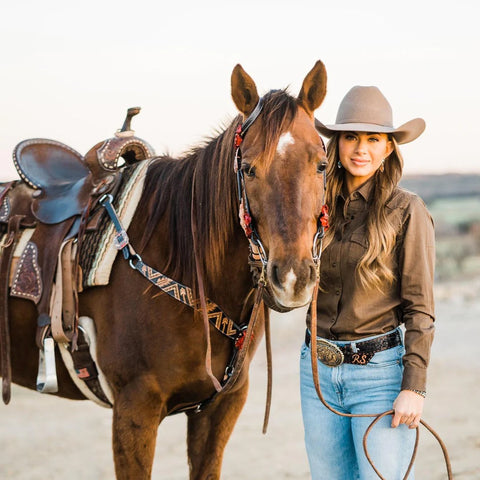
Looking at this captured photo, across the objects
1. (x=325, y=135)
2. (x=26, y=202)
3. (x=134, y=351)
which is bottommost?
(x=134, y=351)

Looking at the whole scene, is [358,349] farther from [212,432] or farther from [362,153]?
[212,432]

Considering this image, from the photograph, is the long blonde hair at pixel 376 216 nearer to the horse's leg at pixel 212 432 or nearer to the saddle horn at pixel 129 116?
the horse's leg at pixel 212 432

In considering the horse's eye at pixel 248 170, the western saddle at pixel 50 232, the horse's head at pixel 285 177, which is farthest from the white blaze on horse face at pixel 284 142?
the western saddle at pixel 50 232

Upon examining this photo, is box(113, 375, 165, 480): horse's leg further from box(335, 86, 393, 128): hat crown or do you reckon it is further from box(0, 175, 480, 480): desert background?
box(0, 175, 480, 480): desert background

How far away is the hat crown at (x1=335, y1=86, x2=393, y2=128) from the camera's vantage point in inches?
90.5

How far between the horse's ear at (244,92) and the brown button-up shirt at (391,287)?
504 millimetres

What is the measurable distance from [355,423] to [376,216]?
75 cm

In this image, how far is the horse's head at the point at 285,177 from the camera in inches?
77.4

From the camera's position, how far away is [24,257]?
2.94 m

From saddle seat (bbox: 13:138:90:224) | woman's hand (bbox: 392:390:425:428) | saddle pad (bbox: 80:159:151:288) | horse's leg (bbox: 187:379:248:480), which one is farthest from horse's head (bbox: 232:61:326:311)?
saddle seat (bbox: 13:138:90:224)

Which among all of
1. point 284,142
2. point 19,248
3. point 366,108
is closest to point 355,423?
point 284,142

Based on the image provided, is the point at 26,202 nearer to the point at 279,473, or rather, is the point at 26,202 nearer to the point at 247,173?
the point at 247,173

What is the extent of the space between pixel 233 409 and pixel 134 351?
0.57 meters

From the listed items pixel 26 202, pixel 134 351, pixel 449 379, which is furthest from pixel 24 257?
pixel 449 379
